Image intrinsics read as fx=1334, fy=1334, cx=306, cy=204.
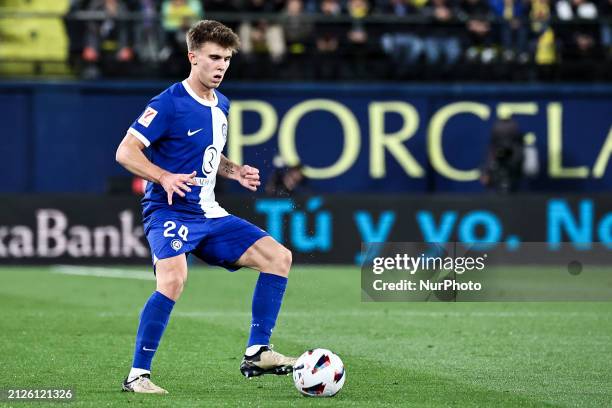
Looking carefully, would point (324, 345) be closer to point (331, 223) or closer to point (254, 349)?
point (254, 349)

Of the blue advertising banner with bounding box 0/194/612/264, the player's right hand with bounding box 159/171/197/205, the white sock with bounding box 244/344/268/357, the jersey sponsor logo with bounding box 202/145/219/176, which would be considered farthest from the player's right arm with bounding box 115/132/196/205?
the blue advertising banner with bounding box 0/194/612/264

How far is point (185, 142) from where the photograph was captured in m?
7.79

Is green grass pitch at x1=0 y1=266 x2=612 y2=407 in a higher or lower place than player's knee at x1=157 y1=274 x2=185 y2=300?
lower

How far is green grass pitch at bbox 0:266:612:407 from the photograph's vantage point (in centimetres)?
766

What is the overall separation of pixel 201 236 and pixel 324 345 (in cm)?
271

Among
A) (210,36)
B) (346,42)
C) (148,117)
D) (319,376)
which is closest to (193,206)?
(148,117)

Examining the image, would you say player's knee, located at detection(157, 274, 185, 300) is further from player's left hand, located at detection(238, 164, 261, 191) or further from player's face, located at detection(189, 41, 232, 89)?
player's face, located at detection(189, 41, 232, 89)

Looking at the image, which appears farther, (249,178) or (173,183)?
(249,178)

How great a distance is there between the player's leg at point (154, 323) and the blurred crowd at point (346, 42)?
12652 millimetres

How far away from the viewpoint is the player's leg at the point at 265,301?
793cm

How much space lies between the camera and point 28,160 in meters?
20.4

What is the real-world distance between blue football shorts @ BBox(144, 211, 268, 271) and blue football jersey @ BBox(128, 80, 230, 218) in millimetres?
68

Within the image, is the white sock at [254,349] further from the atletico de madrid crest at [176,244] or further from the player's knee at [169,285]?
the atletico de madrid crest at [176,244]

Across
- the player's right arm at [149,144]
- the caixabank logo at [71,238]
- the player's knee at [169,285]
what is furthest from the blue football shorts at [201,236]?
the caixabank logo at [71,238]
